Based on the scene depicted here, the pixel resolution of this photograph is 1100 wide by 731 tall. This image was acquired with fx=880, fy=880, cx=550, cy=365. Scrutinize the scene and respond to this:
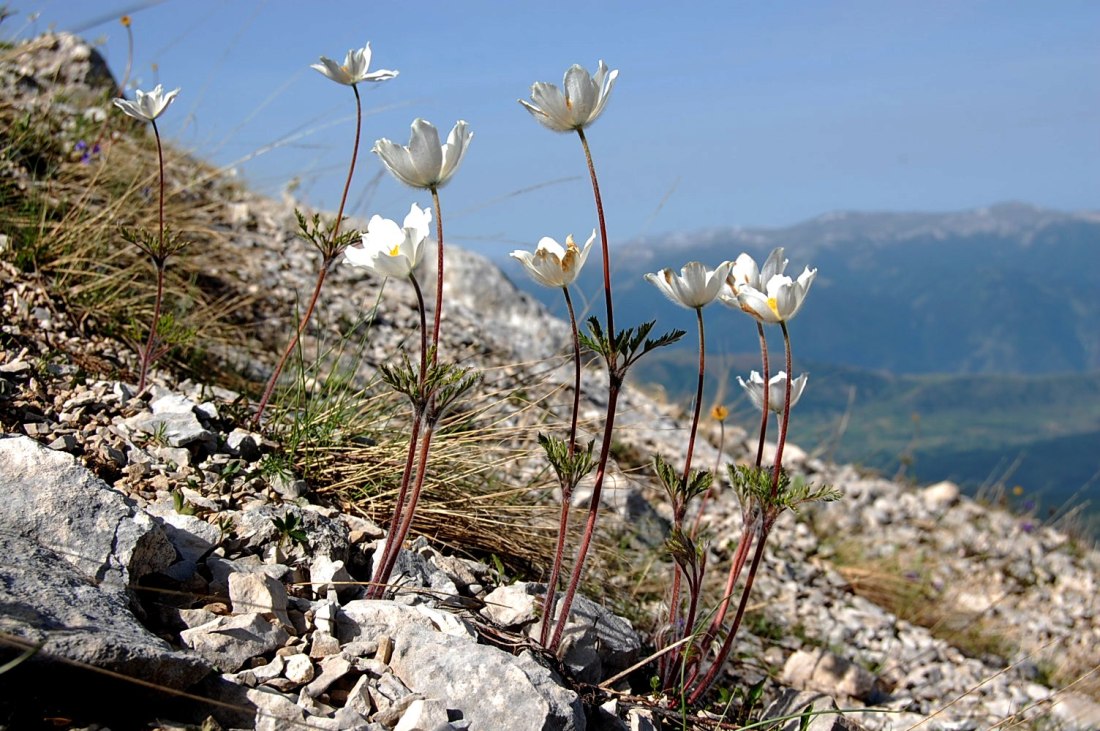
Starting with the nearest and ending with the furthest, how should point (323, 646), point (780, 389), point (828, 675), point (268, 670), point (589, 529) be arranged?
point (268, 670), point (323, 646), point (589, 529), point (780, 389), point (828, 675)

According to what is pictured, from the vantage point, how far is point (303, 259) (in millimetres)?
7016

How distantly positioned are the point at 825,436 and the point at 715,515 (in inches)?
121

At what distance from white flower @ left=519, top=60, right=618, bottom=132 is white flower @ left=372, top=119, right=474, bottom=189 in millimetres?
204

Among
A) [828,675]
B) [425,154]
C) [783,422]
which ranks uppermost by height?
[425,154]

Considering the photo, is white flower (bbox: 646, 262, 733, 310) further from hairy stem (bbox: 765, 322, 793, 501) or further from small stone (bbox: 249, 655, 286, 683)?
small stone (bbox: 249, 655, 286, 683)

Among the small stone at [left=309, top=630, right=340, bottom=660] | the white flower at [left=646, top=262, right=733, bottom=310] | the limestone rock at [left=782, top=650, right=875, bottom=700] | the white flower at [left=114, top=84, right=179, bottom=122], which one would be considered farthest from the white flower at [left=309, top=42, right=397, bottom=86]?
the limestone rock at [left=782, top=650, right=875, bottom=700]

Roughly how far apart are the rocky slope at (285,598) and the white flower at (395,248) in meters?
0.86

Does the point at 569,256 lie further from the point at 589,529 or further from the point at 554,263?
the point at 589,529

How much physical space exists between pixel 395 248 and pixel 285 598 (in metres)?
0.97

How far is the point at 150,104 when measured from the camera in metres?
3.12

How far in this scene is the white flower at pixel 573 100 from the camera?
85.4 inches

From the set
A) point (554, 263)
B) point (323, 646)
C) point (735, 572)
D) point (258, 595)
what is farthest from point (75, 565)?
point (735, 572)

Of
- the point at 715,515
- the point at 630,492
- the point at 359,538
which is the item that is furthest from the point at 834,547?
the point at 359,538

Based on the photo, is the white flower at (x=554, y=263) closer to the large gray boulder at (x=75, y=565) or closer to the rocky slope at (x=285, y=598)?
the rocky slope at (x=285, y=598)
